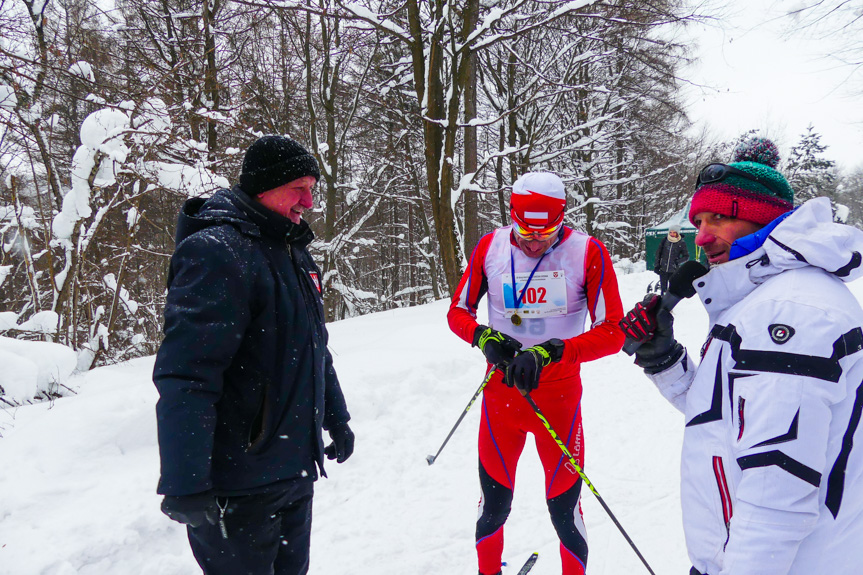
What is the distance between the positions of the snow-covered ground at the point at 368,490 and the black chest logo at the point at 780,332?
7.64ft

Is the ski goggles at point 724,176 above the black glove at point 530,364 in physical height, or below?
above

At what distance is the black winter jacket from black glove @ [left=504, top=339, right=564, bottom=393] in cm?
94

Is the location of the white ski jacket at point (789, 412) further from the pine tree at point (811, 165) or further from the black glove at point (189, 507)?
the pine tree at point (811, 165)

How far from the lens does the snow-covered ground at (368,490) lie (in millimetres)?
2656

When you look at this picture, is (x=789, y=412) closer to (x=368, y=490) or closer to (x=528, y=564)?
(x=528, y=564)

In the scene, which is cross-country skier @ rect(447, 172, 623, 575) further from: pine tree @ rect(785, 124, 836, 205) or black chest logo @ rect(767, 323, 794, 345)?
pine tree @ rect(785, 124, 836, 205)

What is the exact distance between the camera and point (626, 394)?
5637 mm

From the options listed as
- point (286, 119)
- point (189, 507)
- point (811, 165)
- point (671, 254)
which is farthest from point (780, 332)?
point (811, 165)

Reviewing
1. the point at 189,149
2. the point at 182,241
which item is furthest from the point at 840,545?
the point at 189,149

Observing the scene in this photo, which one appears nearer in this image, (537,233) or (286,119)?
(537,233)

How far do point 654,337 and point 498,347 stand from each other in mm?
900

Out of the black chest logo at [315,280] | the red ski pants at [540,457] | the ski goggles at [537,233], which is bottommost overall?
the red ski pants at [540,457]

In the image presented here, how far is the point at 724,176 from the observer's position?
1.38 metres

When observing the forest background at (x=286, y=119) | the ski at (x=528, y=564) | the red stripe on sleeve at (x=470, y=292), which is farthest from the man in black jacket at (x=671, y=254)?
the ski at (x=528, y=564)
